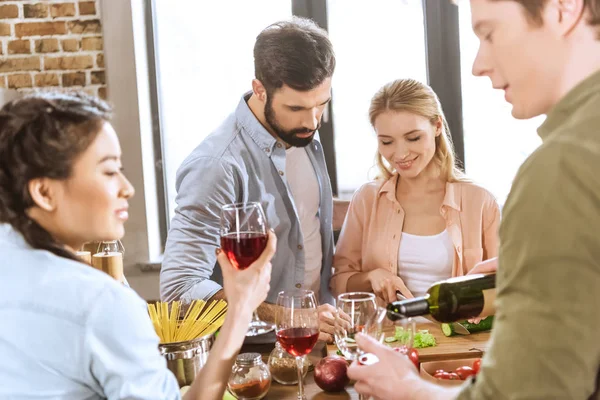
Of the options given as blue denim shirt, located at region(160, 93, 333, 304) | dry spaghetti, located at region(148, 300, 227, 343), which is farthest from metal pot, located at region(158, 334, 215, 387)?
blue denim shirt, located at region(160, 93, 333, 304)

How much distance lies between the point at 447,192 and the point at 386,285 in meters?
0.42

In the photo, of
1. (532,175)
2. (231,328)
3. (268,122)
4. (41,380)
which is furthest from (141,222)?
(532,175)

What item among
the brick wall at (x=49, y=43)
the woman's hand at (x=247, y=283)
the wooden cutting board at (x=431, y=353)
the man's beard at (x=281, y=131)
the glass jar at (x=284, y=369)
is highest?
the brick wall at (x=49, y=43)

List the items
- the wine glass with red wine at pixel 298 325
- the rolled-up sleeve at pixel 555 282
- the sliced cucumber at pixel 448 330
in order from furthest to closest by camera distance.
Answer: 1. the sliced cucumber at pixel 448 330
2. the wine glass with red wine at pixel 298 325
3. the rolled-up sleeve at pixel 555 282

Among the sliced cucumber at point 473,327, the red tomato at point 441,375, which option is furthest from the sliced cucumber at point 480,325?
the red tomato at point 441,375

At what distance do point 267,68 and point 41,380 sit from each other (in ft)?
4.71

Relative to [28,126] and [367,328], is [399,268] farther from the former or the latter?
[28,126]

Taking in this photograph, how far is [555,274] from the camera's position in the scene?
71 centimetres

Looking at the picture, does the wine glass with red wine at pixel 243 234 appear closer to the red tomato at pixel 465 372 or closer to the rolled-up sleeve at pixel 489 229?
the red tomato at pixel 465 372

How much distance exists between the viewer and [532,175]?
28.9 inches

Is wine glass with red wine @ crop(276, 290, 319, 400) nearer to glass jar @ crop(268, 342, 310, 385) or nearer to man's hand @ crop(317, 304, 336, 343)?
glass jar @ crop(268, 342, 310, 385)

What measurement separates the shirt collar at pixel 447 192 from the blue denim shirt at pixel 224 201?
30 cm

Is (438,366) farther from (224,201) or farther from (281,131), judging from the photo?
(281,131)

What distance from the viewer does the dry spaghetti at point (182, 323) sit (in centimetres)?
132
